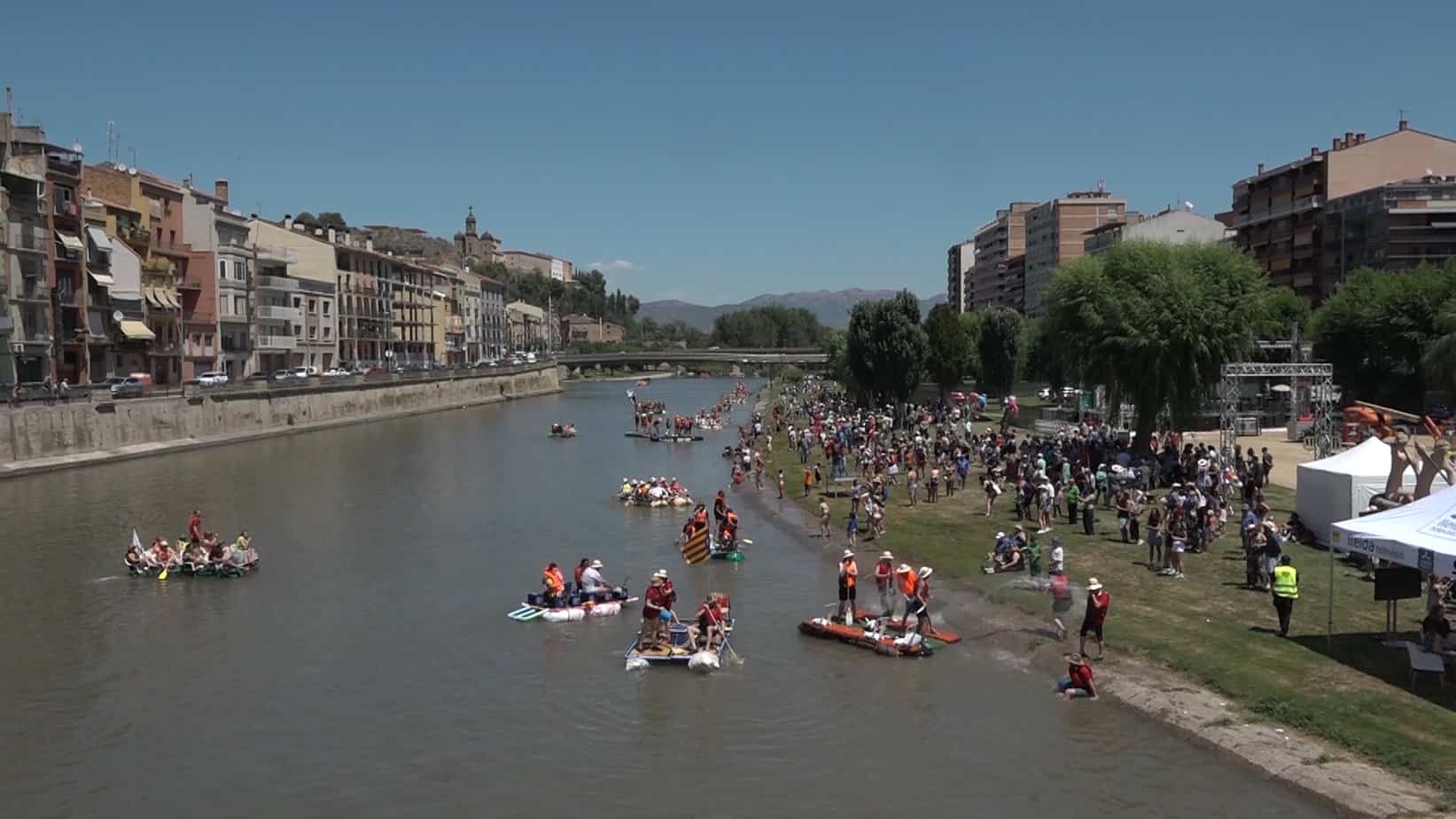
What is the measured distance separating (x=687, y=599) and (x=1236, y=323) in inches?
927

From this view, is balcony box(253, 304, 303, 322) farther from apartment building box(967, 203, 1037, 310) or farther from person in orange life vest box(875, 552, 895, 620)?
apartment building box(967, 203, 1037, 310)

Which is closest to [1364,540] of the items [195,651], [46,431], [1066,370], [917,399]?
[195,651]

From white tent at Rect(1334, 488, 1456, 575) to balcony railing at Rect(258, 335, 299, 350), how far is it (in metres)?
77.1

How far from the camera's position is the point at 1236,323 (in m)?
37.9

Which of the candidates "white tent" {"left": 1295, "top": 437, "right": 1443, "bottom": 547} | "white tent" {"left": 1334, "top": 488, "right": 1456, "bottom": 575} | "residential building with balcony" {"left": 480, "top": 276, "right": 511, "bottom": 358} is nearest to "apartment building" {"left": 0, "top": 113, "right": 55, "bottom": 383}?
"white tent" {"left": 1295, "top": 437, "right": 1443, "bottom": 547}

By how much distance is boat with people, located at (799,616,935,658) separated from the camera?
62.2ft

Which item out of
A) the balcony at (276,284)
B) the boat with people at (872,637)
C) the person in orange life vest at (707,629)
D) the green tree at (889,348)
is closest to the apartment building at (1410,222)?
the green tree at (889,348)

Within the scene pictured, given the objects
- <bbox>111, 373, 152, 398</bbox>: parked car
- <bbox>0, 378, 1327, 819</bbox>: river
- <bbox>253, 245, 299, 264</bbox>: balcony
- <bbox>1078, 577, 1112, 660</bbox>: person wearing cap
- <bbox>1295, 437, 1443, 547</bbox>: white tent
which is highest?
<bbox>253, 245, 299, 264</bbox>: balcony

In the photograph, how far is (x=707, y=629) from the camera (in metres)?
19.2

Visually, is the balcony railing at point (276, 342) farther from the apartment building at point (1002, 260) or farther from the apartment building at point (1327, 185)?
the apartment building at point (1002, 260)

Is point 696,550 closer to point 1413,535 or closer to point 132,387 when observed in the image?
point 1413,535

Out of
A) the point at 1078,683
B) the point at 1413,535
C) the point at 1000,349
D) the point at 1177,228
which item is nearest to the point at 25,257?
the point at 1078,683

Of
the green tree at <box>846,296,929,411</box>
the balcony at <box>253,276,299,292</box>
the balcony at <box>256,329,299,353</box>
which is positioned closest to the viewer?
the green tree at <box>846,296,929,411</box>

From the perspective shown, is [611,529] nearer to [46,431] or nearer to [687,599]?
[687,599]
